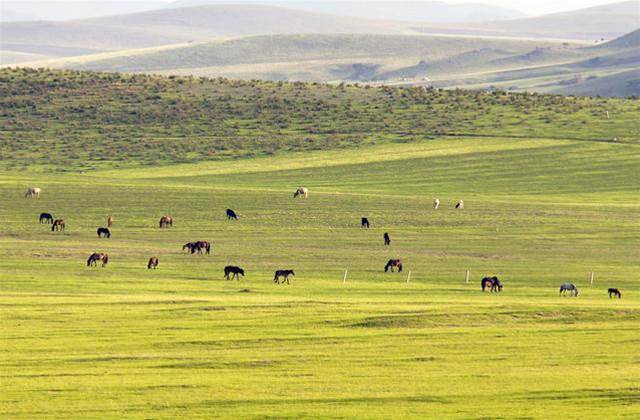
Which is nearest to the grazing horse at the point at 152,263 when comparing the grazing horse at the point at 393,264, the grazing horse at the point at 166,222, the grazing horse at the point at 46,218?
the grazing horse at the point at 393,264

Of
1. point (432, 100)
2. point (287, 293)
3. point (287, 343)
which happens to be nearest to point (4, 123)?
point (432, 100)

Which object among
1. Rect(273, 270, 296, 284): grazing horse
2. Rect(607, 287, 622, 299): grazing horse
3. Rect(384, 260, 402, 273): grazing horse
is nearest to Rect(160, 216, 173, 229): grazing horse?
Rect(384, 260, 402, 273): grazing horse

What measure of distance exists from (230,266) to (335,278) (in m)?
4.07

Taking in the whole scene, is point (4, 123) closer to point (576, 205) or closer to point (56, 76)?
point (56, 76)

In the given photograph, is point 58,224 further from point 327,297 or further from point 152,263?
point 327,297

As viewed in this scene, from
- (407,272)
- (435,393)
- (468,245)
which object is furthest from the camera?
(468,245)

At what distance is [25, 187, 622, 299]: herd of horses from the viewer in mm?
48750

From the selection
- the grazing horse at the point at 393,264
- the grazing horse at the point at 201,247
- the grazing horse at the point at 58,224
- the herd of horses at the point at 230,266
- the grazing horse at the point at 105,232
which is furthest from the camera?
the grazing horse at the point at 58,224

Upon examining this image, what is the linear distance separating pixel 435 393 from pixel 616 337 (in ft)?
30.4

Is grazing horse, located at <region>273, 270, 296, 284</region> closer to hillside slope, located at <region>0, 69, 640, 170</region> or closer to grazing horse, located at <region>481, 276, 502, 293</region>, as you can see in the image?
grazing horse, located at <region>481, 276, 502, 293</region>

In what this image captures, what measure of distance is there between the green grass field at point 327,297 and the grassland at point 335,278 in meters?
0.11

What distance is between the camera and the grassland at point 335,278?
29.2m

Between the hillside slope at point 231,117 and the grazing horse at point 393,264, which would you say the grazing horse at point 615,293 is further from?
the hillside slope at point 231,117

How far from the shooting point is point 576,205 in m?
79.9
